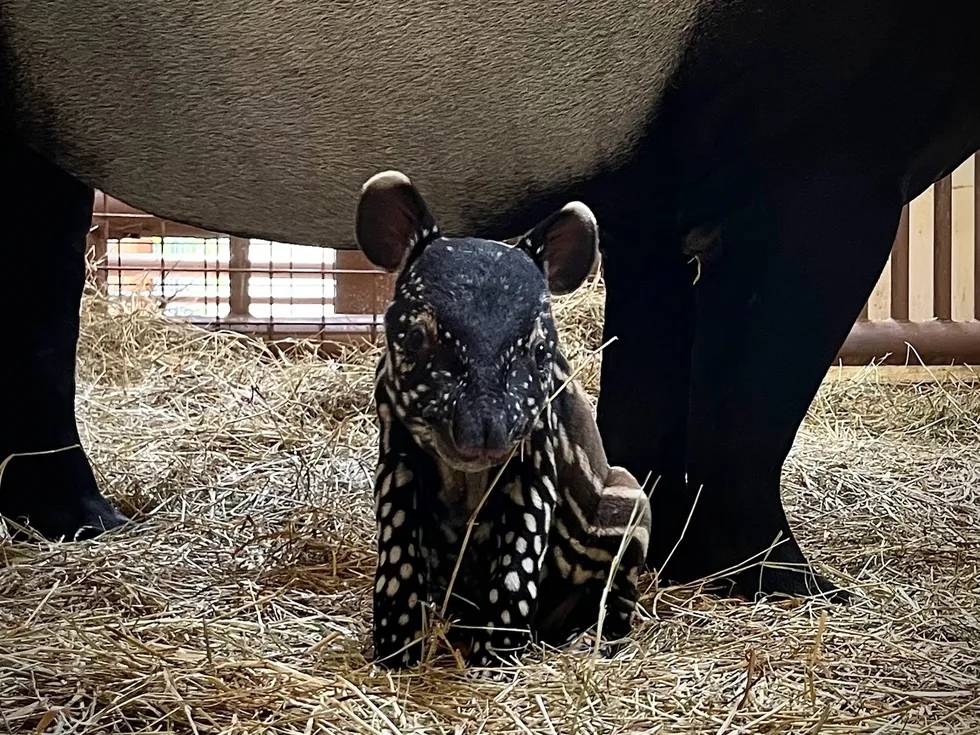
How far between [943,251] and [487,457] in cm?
355

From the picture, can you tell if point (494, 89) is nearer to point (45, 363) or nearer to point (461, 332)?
point (461, 332)

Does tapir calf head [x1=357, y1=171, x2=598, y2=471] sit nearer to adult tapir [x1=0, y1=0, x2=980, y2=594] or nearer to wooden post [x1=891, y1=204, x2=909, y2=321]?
adult tapir [x1=0, y1=0, x2=980, y2=594]

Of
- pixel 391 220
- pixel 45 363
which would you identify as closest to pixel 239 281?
pixel 45 363

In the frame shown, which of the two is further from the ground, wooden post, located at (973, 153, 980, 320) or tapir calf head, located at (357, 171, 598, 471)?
wooden post, located at (973, 153, 980, 320)

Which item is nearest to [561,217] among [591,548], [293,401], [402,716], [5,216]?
[591,548]

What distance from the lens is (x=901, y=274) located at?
468 cm

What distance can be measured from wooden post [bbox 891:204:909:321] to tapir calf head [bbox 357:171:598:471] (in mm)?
3291

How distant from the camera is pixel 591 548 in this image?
162cm

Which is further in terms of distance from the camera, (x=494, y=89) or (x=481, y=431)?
(x=494, y=89)

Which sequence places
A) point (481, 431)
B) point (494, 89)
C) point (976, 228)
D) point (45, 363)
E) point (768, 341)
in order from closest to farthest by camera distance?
1. point (481, 431)
2. point (494, 89)
3. point (768, 341)
4. point (45, 363)
5. point (976, 228)

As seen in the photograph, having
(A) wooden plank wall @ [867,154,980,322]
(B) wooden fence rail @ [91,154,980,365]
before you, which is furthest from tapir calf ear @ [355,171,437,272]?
(A) wooden plank wall @ [867,154,980,322]

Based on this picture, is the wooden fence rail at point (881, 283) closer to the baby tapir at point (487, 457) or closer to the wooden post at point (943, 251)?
the wooden post at point (943, 251)

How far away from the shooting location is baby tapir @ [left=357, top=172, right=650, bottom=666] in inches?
56.1

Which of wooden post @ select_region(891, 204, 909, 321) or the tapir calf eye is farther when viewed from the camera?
wooden post @ select_region(891, 204, 909, 321)
